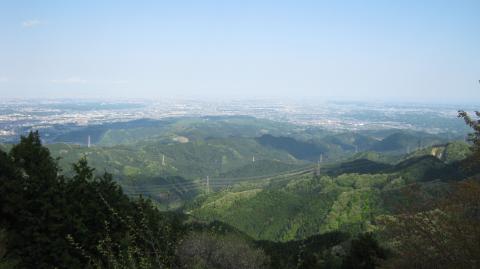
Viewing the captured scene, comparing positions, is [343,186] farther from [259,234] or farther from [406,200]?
[406,200]

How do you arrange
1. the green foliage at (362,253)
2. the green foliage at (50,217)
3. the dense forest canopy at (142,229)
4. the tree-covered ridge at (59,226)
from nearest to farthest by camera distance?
the dense forest canopy at (142,229) → the tree-covered ridge at (59,226) → the green foliage at (50,217) → the green foliage at (362,253)

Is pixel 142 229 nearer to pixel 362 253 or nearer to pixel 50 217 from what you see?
pixel 50 217

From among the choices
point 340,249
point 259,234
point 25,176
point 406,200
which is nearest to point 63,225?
point 25,176

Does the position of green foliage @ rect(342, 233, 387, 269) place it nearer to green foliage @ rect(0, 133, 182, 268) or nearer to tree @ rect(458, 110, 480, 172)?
green foliage @ rect(0, 133, 182, 268)

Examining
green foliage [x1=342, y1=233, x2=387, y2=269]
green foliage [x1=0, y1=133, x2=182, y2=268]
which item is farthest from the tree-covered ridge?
green foliage [x1=342, y1=233, x2=387, y2=269]

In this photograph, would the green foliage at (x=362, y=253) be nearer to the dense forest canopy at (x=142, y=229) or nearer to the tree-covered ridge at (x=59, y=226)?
the dense forest canopy at (x=142, y=229)

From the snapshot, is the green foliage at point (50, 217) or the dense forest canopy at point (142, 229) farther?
the green foliage at point (50, 217)

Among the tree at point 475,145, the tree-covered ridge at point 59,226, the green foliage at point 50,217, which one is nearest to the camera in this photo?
the tree at point 475,145

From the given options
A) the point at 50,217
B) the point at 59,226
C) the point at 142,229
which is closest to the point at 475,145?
the point at 142,229

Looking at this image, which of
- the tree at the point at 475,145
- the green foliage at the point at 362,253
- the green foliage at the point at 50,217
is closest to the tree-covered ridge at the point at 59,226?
the green foliage at the point at 50,217

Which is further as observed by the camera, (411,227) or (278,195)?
(278,195)

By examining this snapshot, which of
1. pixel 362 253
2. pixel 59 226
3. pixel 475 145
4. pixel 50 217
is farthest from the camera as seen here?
pixel 362 253
